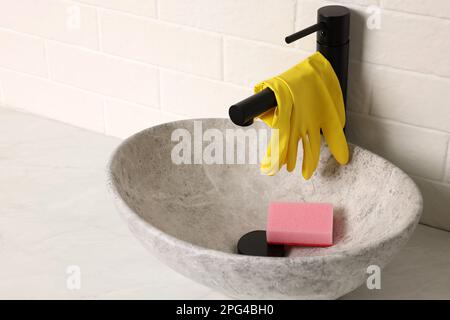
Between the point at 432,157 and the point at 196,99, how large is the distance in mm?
473

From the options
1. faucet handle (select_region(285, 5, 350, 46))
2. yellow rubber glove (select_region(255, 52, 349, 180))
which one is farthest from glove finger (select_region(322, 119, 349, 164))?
faucet handle (select_region(285, 5, 350, 46))

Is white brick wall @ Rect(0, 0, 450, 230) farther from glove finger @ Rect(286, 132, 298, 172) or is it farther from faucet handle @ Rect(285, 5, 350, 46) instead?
glove finger @ Rect(286, 132, 298, 172)

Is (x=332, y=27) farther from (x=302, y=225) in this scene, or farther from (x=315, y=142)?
(x=302, y=225)

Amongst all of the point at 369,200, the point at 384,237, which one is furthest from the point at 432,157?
the point at 384,237

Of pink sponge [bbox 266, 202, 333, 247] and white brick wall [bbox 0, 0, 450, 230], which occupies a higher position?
white brick wall [bbox 0, 0, 450, 230]

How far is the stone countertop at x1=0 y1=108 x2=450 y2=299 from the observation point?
129 centimetres

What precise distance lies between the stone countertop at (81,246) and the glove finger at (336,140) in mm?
197

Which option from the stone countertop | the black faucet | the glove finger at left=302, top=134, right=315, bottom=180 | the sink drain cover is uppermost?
the black faucet

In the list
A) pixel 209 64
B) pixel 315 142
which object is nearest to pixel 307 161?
pixel 315 142

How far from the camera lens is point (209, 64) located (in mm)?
1524

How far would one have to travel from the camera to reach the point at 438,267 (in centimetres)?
132

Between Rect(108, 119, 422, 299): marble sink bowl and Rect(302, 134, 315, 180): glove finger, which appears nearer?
Rect(108, 119, 422, 299): marble sink bowl
